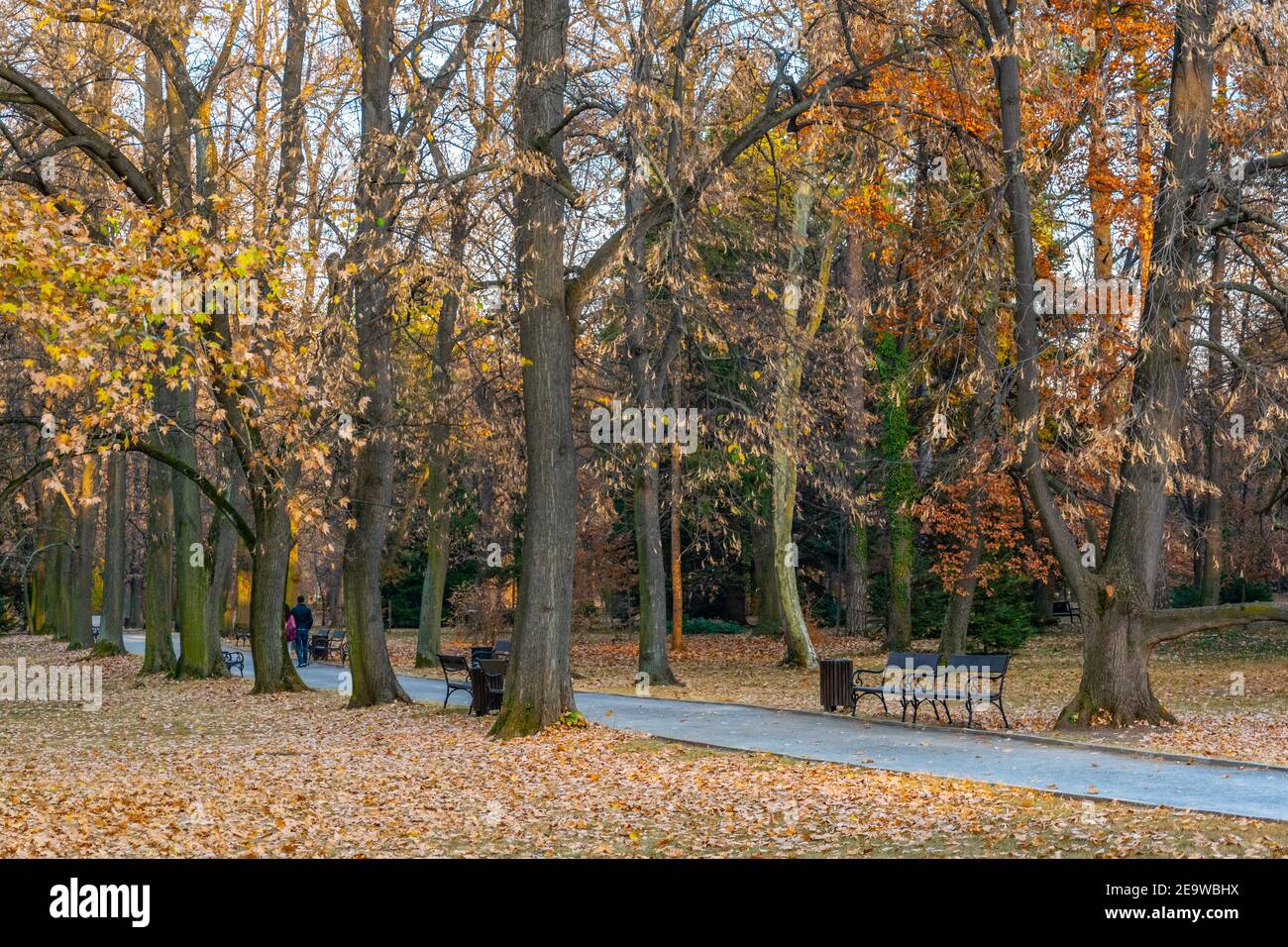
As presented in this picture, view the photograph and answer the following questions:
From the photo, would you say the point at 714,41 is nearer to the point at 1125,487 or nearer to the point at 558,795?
the point at 1125,487

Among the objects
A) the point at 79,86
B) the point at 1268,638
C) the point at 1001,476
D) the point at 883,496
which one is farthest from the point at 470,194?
the point at 1268,638

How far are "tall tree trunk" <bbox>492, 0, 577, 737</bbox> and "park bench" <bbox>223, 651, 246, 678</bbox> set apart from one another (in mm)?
15385

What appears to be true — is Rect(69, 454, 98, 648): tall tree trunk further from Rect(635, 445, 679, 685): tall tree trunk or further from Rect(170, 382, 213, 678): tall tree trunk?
Rect(635, 445, 679, 685): tall tree trunk

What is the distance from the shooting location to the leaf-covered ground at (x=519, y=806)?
9445mm

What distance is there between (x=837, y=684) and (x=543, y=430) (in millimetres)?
6082

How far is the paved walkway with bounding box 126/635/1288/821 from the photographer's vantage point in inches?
442

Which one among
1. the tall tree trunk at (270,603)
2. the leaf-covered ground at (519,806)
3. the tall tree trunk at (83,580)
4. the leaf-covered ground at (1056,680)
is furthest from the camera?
the tall tree trunk at (83,580)

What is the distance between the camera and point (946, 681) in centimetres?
1734

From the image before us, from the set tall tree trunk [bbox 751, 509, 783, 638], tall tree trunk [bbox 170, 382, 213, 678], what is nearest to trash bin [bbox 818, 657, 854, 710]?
tall tree trunk [bbox 170, 382, 213, 678]

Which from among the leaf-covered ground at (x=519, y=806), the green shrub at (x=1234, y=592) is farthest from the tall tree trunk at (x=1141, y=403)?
the green shrub at (x=1234, y=592)

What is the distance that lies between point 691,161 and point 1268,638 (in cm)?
2618

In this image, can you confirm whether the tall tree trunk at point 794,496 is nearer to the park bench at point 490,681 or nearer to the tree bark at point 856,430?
the tree bark at point 856,430

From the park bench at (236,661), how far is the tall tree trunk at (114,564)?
4432 mm

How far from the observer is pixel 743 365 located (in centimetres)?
1728
